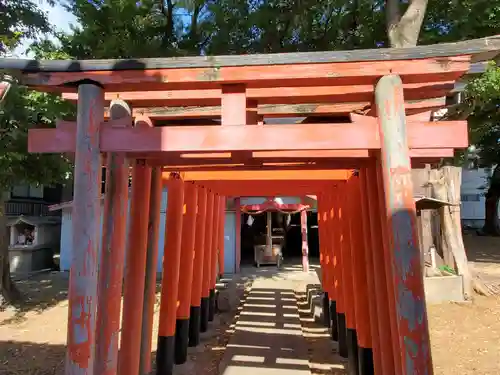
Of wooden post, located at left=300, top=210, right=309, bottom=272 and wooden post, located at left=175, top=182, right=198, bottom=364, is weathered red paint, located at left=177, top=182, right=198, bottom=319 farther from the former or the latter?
wooden post, located at left=300, top=210, right=309, bottom=272

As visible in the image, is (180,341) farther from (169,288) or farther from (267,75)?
(267,75)

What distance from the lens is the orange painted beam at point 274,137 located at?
2.67m

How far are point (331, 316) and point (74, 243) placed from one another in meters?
5.72

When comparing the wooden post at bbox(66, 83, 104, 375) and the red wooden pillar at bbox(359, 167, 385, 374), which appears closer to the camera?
Answer: the wooden post at bbox(66, 83, 104, 375)

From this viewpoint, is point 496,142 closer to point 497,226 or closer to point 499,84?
point 497,226

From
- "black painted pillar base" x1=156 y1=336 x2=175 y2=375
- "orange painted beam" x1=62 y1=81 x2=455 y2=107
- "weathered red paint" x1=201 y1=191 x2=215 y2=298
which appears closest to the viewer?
"orange painted beam" x1=62 y1=81 x2=455 y2=107

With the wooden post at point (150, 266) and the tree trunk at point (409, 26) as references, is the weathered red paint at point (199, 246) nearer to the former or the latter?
the wooden post at point (150, 266)

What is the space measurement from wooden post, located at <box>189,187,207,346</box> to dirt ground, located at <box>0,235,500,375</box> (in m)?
0.29

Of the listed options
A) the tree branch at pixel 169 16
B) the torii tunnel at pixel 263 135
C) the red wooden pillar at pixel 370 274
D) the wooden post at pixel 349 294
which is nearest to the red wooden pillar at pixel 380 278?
the torii tunnel at pixel 263 135

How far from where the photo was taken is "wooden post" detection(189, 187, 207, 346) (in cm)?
675

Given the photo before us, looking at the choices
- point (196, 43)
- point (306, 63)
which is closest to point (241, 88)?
Answer: point (306, 63)

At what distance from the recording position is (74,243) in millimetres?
2748

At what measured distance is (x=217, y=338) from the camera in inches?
292

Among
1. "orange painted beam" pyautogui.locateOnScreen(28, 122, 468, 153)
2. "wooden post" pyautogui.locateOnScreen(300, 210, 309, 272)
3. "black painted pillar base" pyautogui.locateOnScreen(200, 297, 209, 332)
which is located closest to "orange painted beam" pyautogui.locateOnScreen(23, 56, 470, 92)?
"orange painted beam" pyautogui.locateOnScreen(28, 122, 468, 153)
